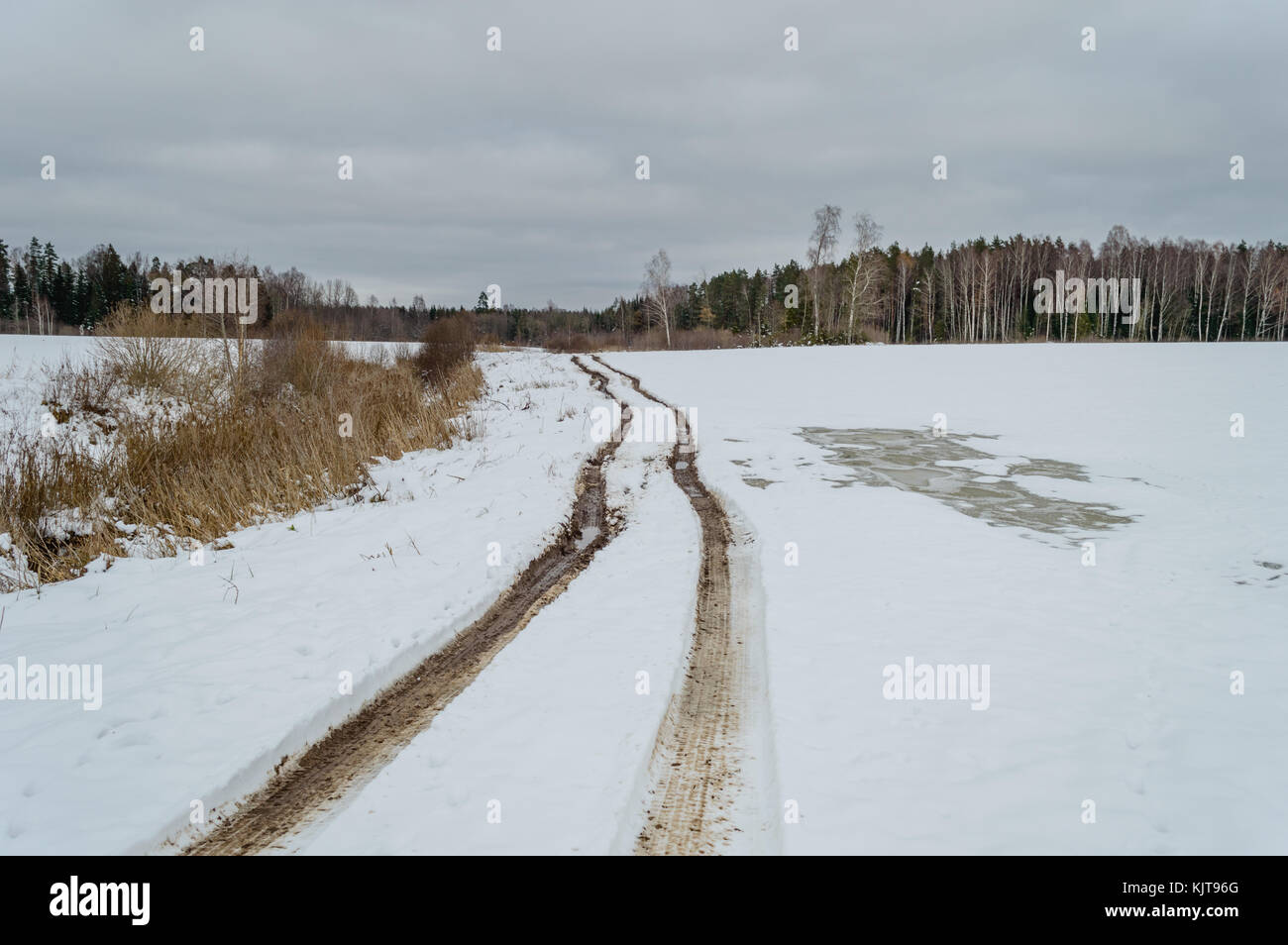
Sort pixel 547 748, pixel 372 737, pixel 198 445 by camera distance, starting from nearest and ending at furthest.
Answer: pixel 547 748 → pixel 372 737 → pixel 198 445

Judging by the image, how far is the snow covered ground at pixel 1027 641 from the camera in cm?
284

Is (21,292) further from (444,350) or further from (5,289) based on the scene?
(444,350)

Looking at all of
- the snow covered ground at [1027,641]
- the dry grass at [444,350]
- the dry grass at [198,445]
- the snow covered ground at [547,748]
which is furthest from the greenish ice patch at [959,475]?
the dry grass at [444,350]

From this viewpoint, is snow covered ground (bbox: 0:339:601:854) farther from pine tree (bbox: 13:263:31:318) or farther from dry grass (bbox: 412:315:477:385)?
pine tree (bbox: 13:263:31:318)

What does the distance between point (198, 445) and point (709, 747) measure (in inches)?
437

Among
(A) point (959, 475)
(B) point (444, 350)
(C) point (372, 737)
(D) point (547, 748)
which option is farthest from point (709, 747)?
(B) point (444, 350)

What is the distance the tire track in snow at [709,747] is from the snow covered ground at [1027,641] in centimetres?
20

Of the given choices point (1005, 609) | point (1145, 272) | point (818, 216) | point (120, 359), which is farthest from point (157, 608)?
point (1145, 272)

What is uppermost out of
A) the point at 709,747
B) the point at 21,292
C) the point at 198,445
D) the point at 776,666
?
the point at 21,292

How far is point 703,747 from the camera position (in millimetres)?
3492

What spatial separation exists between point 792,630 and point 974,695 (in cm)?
131

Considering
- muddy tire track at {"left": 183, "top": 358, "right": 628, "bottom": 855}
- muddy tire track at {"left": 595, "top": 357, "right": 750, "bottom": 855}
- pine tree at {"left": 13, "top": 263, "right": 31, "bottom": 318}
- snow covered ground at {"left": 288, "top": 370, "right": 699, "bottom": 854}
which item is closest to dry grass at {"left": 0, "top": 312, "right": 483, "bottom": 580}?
muddy tire track at {"left": 183, "top": 358, "right": 628, "bottom": 855}

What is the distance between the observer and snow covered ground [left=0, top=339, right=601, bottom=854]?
3.04 metres
